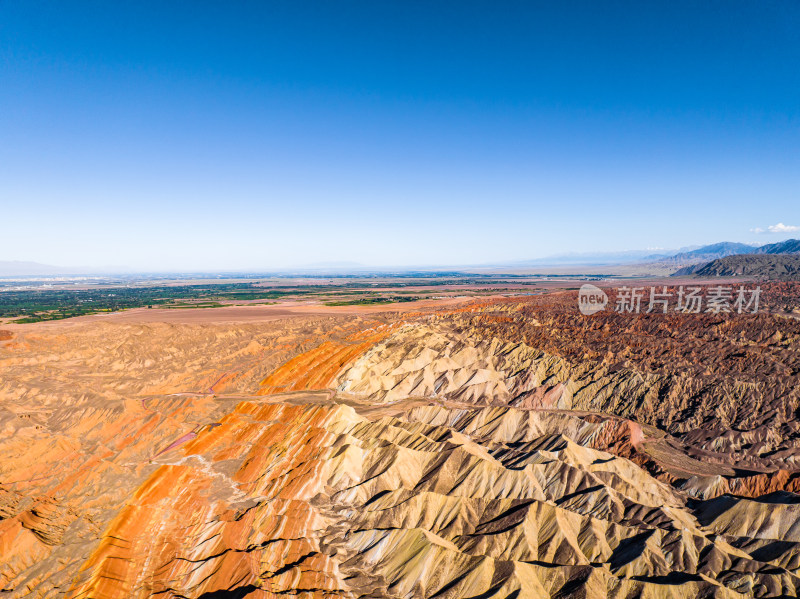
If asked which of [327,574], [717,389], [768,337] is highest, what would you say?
[768,337]

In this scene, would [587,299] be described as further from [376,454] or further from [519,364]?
[376,454]

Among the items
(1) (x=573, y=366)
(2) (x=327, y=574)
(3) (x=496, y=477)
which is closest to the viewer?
(2) (x=327, y=574)

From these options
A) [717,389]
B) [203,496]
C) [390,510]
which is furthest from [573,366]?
[203,496]

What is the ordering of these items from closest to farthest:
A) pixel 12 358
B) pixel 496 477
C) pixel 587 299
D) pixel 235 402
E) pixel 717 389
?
pixel 496 477, pixel 717 389, pixel 235 402, pixel 12 358, pixel 587 299

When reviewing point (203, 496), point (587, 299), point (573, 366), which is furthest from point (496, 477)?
point (587, 299)

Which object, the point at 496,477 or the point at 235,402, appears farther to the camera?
the point at 235,402

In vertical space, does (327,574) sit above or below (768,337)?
below
